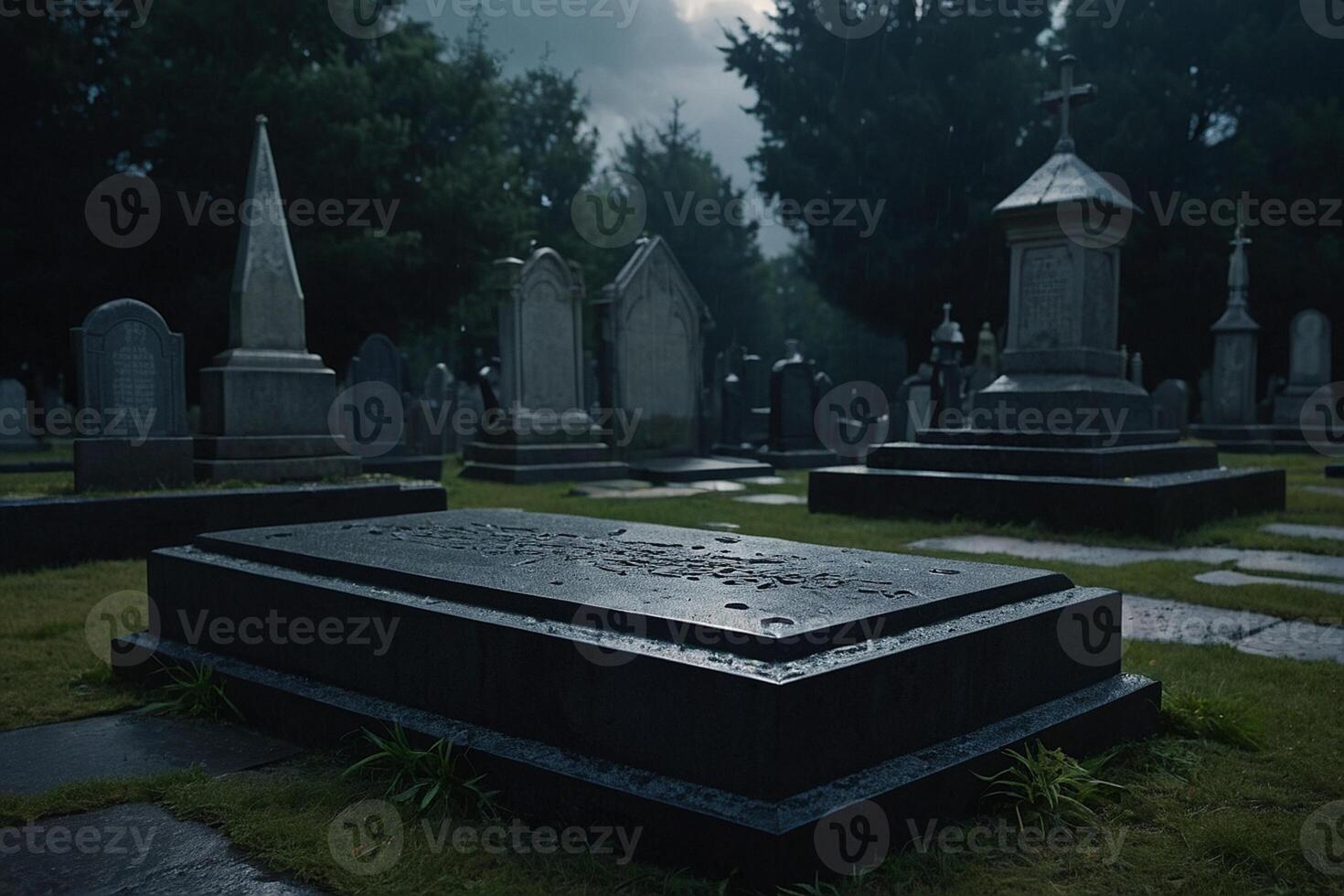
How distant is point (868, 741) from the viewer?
2203 millimetres

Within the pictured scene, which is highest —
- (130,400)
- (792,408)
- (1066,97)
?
(1066,97)

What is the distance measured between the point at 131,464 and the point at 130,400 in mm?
483

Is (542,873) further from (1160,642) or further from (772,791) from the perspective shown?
(1160,642)

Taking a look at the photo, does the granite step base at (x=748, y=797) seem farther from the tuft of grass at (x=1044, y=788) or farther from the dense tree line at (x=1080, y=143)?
the dense tree line at (x=1080, y=143)

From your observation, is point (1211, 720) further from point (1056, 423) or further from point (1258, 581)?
point (1056, 423)

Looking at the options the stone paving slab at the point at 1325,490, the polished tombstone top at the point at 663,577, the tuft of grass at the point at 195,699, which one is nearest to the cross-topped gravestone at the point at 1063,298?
the stone paving slab at the point at 1325,490

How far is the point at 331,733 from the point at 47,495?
4.75 meters

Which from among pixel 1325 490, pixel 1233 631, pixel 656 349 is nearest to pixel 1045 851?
pixel 1233 631

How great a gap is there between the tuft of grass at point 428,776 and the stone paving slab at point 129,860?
376 mm

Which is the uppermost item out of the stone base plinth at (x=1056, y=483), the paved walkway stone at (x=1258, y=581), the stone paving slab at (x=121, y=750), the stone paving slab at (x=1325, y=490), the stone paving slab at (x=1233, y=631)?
the stone base plinth at (x=1056, y=483)

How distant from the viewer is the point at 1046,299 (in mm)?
8977

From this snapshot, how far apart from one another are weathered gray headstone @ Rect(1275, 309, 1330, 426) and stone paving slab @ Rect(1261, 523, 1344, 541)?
13.9m

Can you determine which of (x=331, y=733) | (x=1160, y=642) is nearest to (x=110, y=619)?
(x=331, y=733)

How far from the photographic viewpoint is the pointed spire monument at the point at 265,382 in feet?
24.4
